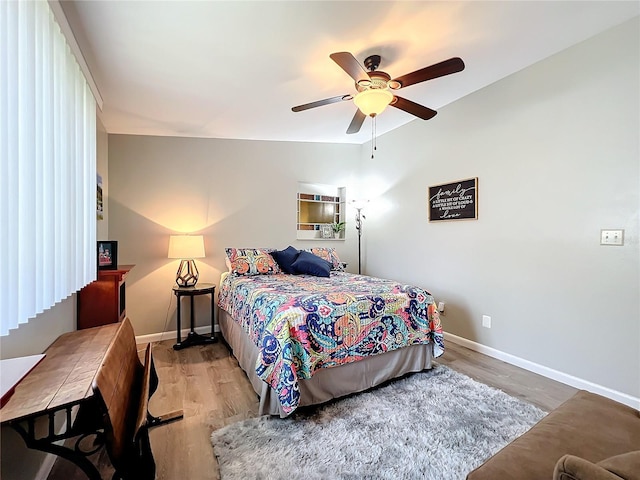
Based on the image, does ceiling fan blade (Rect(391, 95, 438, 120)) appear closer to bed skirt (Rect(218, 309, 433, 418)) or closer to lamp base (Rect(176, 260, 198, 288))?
bed skirt (Rect(218, 309, 433, 418))

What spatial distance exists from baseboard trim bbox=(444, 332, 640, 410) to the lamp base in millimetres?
3051

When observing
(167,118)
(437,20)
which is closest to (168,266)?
(167,118)

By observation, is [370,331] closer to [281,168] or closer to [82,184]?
[82,184]

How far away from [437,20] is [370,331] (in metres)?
2.18

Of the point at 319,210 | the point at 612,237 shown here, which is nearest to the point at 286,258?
the point at 319,210

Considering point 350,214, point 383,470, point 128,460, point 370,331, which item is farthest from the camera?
point 350,214

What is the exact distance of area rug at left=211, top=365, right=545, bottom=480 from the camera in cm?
156

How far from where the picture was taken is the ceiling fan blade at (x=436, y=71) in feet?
6.11

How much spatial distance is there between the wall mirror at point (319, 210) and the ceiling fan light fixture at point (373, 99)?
2.26m

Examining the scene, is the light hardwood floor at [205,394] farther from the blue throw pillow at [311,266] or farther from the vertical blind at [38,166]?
the blue throw pillow at [311,266]

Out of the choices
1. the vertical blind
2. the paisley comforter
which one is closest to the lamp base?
the paisley comforter

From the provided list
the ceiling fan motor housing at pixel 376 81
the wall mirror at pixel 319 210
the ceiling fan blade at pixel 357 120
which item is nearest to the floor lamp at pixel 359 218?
the wall mirror at pixel 319 210

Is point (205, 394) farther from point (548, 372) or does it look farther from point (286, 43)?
→ point (548, 372)

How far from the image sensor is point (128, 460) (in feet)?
3.59
